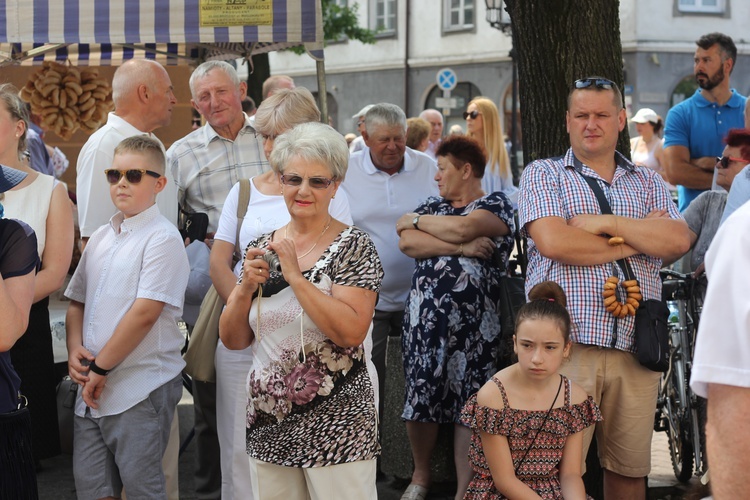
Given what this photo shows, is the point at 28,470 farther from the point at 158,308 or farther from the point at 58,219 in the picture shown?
the point at 58,219

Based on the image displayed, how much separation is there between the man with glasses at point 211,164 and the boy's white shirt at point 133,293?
0.99 metres

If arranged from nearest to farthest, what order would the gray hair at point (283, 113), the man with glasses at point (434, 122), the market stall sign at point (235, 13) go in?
the gray hair at point (283, 113), the market stall sign at point (235, 13), the man with glasses at point (434, 122)

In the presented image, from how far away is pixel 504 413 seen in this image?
449 centimetres

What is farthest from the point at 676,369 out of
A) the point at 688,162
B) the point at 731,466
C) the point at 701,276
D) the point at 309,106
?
the point at 731,466

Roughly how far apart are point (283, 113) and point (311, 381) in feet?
5.61

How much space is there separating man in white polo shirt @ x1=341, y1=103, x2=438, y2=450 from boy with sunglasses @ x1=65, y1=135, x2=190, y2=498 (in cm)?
166

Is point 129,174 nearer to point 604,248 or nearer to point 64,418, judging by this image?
point 604,248

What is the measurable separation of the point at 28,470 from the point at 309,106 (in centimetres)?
230

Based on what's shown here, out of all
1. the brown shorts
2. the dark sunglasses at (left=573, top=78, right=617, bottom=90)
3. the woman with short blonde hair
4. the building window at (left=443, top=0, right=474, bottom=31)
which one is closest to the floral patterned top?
the brown shorts

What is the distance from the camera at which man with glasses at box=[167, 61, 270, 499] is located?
5.72 m

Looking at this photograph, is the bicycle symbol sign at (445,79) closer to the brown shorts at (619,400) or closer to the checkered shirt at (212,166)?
the checkered shirt at (212,166)

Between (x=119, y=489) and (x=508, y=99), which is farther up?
(x=508, y=99)

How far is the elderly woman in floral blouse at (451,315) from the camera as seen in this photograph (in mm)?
5516

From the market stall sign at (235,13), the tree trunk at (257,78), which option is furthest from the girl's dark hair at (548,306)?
the tree trunk at (257,78)
